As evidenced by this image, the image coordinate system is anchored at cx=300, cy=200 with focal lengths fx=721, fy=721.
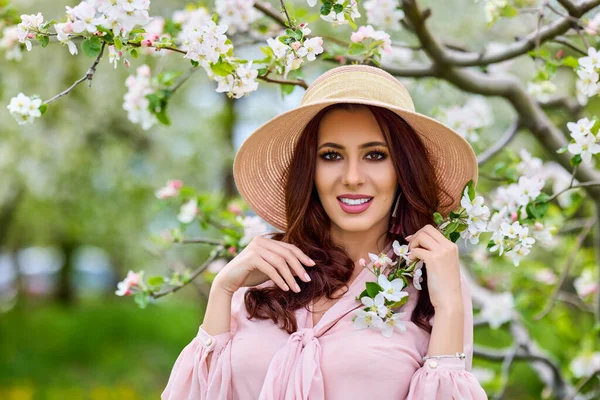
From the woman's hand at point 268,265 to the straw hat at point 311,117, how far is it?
32cm

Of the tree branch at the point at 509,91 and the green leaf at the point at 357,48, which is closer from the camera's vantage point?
the green leaf at the point at 357,48

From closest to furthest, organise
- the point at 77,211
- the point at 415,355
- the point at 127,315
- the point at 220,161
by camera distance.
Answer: the point at 415,355 < the point at 220,161 < the point at 77,211 < the point at 127,315

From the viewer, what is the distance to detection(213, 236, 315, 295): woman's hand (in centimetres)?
201

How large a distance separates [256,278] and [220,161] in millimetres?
4882

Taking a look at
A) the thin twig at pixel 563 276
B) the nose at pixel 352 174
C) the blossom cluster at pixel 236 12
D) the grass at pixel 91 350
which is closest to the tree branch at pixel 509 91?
the thin twig at pixel 563 276

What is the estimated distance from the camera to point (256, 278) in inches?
84.2

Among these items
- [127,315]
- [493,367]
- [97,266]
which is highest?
[493,367]

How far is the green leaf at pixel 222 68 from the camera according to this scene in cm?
203

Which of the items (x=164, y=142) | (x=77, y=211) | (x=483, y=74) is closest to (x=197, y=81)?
(x=164, y=142)

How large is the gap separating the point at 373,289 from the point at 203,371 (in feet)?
1.89

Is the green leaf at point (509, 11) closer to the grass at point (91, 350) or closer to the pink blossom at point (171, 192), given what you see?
the pink blossom at point (171, 192)

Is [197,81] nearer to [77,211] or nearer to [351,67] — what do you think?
[77,211]

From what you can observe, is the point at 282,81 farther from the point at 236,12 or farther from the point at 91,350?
the point at 91,350

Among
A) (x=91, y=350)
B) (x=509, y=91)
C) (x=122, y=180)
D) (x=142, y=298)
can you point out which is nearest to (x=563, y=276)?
(x=509, y=91)
